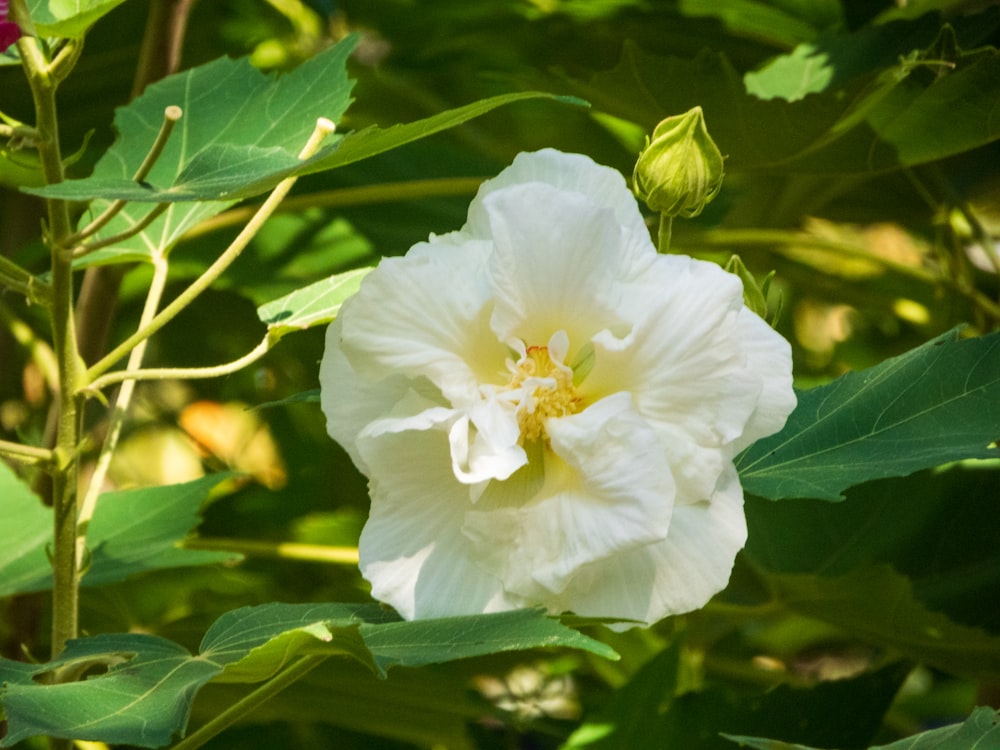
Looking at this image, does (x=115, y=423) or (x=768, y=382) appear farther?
(x=115, y=423)

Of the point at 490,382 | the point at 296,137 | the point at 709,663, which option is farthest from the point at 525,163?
the point at 709,663

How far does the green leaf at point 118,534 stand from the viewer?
80 cm

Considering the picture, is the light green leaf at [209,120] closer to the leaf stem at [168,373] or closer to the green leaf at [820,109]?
the leaf stem at [168,373]

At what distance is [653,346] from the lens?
0.51m

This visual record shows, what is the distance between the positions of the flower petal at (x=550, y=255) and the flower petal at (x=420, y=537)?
2.5 inches

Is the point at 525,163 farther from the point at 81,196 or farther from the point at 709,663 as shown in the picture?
the point at 709,663

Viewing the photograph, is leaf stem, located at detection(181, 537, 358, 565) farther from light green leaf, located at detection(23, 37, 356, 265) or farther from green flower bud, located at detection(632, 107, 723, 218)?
green flower bud, located at detection(632, 107, 723, 218)

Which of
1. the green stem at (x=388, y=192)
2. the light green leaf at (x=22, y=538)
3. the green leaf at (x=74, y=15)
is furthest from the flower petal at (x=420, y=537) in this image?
the green stem at (x=388, y=192)

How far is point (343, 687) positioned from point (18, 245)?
65 centimetres

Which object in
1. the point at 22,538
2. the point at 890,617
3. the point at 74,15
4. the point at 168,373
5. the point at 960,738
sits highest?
the point at 74,15

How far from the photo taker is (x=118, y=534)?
33.7 inches

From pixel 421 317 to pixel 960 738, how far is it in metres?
0.29

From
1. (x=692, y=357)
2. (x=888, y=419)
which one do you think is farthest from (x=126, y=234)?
(x=888, y=419)

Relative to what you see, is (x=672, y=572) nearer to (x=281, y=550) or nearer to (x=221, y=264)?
(x=221, y=264)
